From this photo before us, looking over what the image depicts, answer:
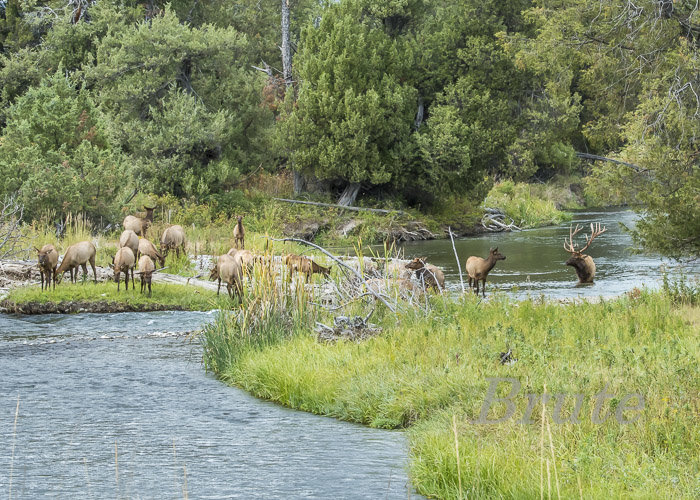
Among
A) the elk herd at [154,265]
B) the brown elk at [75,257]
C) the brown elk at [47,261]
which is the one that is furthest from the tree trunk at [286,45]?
the brown elk at [47,261]

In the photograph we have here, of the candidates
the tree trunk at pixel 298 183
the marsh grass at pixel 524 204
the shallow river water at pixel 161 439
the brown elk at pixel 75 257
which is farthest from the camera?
the marsh grass at pixel 524 204

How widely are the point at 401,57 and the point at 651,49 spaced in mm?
17244

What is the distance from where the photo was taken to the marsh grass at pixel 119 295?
17.3 metres

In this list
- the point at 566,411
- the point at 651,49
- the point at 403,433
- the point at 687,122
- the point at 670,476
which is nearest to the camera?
the point at 670,476

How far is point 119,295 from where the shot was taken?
687 inches

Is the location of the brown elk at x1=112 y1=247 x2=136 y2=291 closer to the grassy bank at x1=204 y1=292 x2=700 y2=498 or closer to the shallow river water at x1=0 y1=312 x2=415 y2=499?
the shallow river water at x1=0 y1=312 x2=415 y2=499

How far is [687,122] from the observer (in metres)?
15.3

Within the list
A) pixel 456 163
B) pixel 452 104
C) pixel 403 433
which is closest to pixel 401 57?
pixel 452 104

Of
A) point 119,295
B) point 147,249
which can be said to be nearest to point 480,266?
point 147,249

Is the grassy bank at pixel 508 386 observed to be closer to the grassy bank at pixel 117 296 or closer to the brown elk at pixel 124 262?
the grassy bank at pixel 117 296

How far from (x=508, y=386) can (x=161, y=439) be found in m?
3.41

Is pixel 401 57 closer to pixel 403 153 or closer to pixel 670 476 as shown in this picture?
pixel 403 153

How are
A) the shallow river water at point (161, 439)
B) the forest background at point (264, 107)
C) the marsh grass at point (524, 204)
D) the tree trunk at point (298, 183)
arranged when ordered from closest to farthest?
the shallow river water at point (161, 439), the forest background at point (264, 107), the tree trunk at point (298, 183), the marsh grass at point (524, 204)

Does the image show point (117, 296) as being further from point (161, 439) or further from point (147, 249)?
point (161, 439)
